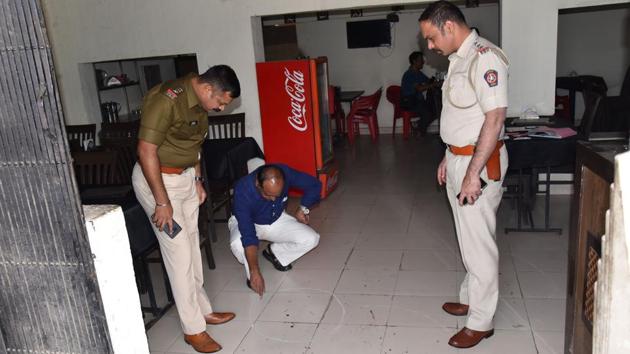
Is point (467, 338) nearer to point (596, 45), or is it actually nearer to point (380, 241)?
point (380, 241)

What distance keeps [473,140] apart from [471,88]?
0.80 ft

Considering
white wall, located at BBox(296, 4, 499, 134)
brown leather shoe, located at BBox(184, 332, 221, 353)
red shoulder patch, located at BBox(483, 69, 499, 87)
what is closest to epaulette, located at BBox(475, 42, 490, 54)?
red shoulder patch, located at BBox(483, 69, 499, 87)

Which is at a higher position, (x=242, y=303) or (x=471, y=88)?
(x=471, y=88)

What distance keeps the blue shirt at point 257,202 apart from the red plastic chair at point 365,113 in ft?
16.3

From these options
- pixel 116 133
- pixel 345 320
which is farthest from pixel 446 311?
pixel 116 133

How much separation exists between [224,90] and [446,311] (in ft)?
5.83

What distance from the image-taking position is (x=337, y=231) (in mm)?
4559

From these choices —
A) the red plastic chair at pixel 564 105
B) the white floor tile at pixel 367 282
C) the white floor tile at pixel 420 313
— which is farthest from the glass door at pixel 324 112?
the red plastic chair at pixel 564 105

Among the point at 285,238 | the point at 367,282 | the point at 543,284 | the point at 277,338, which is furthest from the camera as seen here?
the point at 285,238

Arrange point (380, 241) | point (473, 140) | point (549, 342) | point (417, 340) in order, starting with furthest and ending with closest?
point (380, 241) < point (417, 340) < point (549, 342) < point (473, 140)

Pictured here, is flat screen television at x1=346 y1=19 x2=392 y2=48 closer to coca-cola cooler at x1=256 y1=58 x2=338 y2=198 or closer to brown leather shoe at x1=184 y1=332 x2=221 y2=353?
coca-cola cooler at x1=256 y1=58 x2=338 y2=198

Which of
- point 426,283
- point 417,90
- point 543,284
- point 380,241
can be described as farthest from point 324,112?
point 543,284

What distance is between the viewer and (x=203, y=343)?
9.37ft

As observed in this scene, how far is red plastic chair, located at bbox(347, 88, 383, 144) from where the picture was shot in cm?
855
